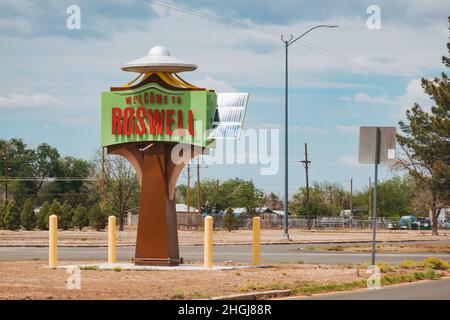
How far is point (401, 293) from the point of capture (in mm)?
18859

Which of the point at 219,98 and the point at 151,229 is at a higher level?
the point at 219,98

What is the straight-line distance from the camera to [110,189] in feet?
310

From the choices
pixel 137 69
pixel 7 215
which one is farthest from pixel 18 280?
pixel 7 215

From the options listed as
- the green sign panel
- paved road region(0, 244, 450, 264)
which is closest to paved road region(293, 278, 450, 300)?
the green sign panel

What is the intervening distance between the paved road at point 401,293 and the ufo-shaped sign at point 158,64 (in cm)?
853

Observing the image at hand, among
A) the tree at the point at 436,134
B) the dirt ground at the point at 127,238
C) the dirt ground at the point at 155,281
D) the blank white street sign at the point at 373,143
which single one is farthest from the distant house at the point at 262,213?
the blank white street sign at the point at 373,143

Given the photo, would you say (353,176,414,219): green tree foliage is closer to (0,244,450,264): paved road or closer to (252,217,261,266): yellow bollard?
(0,244,450,264): paved road

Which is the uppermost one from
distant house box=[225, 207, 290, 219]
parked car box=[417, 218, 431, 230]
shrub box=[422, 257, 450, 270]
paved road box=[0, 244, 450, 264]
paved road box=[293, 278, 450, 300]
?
distant house box=[225, 207, 290, 219]

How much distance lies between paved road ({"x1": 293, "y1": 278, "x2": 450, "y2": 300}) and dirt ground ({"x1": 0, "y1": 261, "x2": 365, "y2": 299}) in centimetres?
144

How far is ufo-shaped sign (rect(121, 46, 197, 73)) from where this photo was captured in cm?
2541

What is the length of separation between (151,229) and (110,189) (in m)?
69.6

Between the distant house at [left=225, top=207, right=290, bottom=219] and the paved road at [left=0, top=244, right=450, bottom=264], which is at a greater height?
the distant house at [left=225, top=207, right=290, bottom=219]
